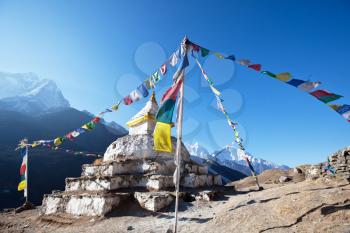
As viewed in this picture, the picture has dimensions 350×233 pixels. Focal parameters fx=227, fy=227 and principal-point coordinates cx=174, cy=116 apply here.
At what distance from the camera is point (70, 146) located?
64.8 metres

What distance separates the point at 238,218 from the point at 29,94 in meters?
121

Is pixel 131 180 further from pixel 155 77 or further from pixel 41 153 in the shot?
pixel 41 153

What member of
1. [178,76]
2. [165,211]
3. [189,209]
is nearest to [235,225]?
[189,209]

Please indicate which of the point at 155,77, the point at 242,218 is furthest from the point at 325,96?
the point at 155,77

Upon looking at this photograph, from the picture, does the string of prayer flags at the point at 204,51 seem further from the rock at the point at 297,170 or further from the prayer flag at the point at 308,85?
the rock at the point at 297,170

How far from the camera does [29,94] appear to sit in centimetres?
10544

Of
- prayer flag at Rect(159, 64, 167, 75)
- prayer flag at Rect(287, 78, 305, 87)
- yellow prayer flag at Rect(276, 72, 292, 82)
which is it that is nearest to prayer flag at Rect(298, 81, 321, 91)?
prayer flag at Rect(287, 78, 305, 87)

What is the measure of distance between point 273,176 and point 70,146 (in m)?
57.1

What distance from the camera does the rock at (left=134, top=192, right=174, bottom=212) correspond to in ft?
31.9

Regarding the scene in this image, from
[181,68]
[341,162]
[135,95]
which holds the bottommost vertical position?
[341,162]

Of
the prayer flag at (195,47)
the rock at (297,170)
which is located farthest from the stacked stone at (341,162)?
the prayer flag at (195,47)

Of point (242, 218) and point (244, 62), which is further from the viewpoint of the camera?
point (244, 62)

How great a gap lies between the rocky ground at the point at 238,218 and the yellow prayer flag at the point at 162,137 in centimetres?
296

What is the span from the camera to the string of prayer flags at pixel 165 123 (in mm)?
6629
